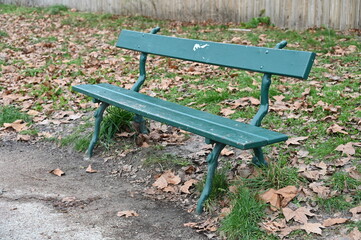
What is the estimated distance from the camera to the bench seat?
365cm

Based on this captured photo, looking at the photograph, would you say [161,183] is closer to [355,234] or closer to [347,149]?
[347,149]

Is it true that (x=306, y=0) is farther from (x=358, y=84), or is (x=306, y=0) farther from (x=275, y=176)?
(x=275, y=176)

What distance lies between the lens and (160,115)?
14.1 ft

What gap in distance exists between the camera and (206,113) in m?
4.41

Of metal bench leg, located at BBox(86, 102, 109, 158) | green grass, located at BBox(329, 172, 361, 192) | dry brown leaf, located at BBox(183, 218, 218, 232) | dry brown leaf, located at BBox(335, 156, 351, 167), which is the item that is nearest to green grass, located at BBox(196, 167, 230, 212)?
dry brown leaf, located at BBox(183, 218, 218, 232)

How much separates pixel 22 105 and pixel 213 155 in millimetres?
3442

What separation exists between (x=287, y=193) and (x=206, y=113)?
0.98 meters

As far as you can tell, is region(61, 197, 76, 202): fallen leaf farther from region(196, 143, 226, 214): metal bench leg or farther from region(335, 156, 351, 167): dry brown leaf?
region(335, 156, 351, 167): dry brown leaf

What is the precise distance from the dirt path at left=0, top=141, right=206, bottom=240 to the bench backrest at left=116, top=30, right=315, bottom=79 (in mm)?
1211

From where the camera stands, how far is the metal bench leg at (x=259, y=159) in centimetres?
405

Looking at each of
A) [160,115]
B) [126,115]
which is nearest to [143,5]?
[126,115]

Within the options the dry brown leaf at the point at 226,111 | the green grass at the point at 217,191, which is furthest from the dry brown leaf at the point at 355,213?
the dry brown leaf at the point at 226,111

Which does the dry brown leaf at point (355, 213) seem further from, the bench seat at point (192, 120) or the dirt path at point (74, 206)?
the dirt path at point (74, 206)

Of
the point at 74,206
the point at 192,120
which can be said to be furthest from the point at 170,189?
the point at 74,206
